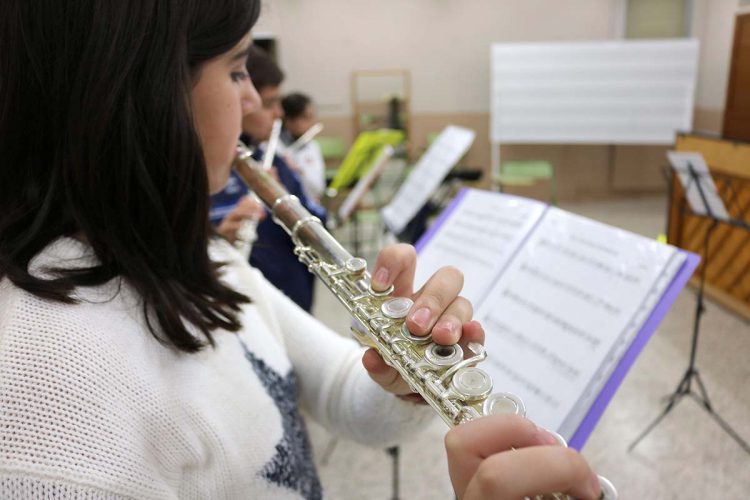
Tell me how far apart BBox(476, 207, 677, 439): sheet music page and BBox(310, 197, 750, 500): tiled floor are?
35.2 inches

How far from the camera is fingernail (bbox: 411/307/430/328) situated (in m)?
0.61

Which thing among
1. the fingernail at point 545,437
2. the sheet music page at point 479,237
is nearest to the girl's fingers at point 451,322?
the fingernail at point 545,437

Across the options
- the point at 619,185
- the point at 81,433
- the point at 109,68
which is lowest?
the point at 619,185

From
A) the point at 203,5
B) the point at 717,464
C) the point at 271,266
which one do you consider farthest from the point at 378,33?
the point at 203,5

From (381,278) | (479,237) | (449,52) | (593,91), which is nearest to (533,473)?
(381,278)

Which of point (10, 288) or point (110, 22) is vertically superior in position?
point (110, 22)

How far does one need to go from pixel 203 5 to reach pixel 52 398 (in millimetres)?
463

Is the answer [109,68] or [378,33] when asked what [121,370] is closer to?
[109,68]

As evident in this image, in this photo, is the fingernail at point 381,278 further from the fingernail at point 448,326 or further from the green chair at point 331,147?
the green chair at point 331,147

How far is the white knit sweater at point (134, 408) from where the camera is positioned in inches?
18.9

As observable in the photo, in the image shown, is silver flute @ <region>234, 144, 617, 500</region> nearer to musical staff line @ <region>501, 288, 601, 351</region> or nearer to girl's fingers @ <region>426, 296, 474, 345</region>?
girl's fingers @ <region>426, 296, 474, 345</region>

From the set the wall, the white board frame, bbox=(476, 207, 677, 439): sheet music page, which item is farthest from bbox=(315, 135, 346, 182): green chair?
bbox=(476, 207, 677, 439): sheet music page

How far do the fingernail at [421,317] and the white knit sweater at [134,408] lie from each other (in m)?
0.28

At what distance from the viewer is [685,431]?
7.15 ft
